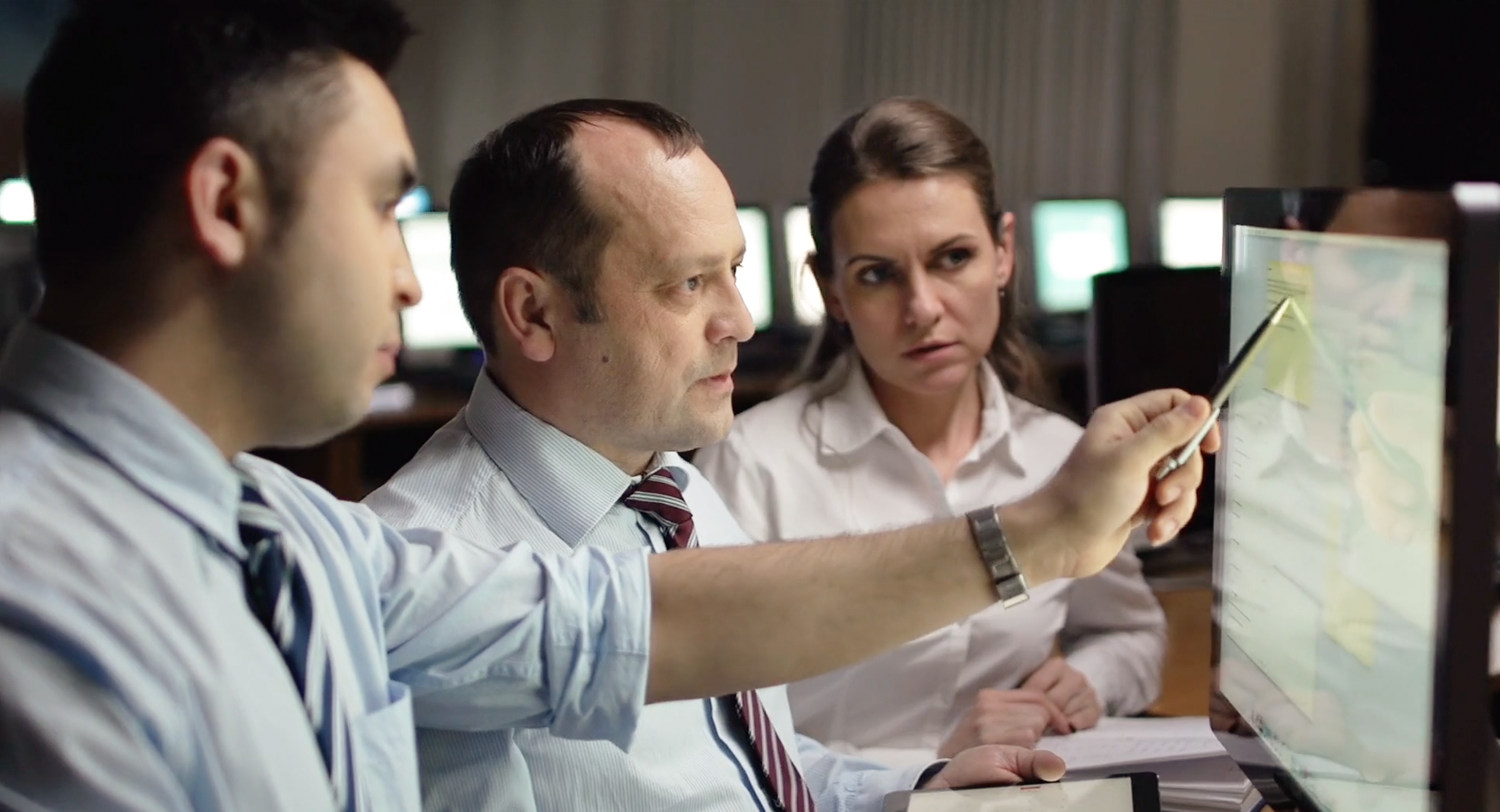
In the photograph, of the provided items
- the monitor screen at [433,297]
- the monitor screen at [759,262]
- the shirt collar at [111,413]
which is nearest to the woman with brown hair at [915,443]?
the shirt collar at [111,413]

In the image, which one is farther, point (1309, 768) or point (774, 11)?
point (774, 11)

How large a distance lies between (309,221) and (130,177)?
0.09 m

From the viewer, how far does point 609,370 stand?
3.99ft

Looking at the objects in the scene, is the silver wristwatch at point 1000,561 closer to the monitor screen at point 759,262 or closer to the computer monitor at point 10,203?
the monitor screen at point 759,262

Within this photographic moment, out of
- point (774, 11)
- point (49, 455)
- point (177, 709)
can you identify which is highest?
point (774, 11)

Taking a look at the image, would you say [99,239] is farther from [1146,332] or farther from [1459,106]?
[1459,106]

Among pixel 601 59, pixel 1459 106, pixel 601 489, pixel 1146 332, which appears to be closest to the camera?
pixel 601 489

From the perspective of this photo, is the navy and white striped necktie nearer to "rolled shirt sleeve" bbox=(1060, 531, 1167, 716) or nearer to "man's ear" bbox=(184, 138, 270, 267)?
"man's ear" bbox=(184, 138, 270, 267)

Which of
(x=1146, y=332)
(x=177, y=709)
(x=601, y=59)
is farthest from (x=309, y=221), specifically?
(x=601, y=59)

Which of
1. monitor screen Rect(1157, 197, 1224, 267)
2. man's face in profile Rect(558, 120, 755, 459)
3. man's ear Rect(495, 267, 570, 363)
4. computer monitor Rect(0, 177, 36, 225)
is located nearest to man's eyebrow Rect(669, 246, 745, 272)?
man's face in profile Rect(558, 120, 755, 459)

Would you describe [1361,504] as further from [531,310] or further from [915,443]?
[915,443]

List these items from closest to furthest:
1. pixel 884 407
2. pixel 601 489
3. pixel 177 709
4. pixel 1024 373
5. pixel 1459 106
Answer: pixel 177 709 < pixel 601 489 < pixel 884 407 < pixel 1024 373 < pixel 1459 106

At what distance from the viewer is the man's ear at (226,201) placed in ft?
2.32

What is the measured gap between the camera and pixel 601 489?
47.6 inches
